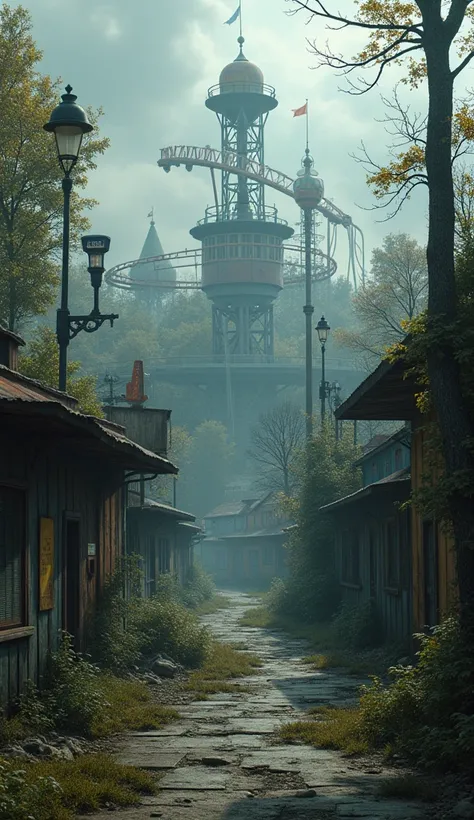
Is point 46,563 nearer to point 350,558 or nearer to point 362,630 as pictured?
point 362,630

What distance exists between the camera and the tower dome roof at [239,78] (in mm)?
95625

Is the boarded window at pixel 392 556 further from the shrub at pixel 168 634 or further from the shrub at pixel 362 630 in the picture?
the shrub at pixel 168 634

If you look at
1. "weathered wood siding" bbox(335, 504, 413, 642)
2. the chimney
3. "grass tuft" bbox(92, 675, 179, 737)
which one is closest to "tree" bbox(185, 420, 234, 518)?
"weathered wood siding" bbox(335, 504, 413, 642)

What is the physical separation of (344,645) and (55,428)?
1335 centimetres

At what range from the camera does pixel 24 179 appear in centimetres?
3031

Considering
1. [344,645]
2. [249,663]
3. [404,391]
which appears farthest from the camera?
[344,645]

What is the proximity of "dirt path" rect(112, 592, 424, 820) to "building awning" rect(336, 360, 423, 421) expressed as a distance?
3557 mm

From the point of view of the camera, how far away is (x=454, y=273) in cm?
1046

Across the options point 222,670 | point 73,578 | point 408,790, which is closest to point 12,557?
point 73,578

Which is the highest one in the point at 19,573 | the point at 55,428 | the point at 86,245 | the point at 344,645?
the point at 86,245

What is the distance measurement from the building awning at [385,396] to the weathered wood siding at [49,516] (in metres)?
3.34

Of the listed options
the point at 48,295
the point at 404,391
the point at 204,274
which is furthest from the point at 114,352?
the point at 404,391

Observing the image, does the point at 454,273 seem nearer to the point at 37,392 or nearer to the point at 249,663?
the point at 37,392

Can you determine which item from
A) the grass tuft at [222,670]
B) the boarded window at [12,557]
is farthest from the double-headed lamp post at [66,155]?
the grass tuft at [222,670]
